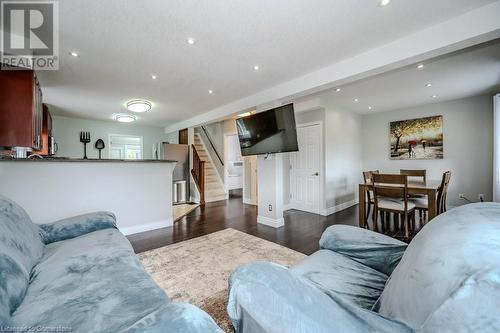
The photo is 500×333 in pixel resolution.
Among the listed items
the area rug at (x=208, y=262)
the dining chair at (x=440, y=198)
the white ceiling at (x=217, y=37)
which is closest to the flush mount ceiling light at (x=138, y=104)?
the white ceiling at (x=217, y=37)

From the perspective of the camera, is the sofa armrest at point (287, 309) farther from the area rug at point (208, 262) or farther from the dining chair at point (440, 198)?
the dining chair at point (440, 198)

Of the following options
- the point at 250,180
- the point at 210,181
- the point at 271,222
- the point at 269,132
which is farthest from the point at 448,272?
the point at 210,181

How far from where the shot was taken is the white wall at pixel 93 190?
2.50m

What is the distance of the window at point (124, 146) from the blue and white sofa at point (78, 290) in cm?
567

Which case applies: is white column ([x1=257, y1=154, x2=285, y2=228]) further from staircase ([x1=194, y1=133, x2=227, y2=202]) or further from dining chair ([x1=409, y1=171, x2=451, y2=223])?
staircase ([x1=194, y1=133, x2=227, y2=202])

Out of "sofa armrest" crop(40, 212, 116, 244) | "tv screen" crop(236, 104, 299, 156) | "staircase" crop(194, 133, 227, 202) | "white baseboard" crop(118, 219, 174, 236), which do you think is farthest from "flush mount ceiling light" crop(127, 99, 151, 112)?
"staircase" crop(194, 133, 227, 202)

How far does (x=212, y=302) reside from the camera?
164 centimetres

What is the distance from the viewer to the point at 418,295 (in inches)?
25.0

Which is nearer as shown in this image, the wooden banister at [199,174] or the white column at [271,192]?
the white column at [271,192]

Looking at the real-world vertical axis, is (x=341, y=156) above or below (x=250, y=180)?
above

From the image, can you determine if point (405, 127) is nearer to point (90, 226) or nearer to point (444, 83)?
point (444, 83)

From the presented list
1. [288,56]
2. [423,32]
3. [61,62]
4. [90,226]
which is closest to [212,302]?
[90,226]

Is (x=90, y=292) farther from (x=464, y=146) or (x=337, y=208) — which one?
(x=464, y=146)

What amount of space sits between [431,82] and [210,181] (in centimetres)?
579
